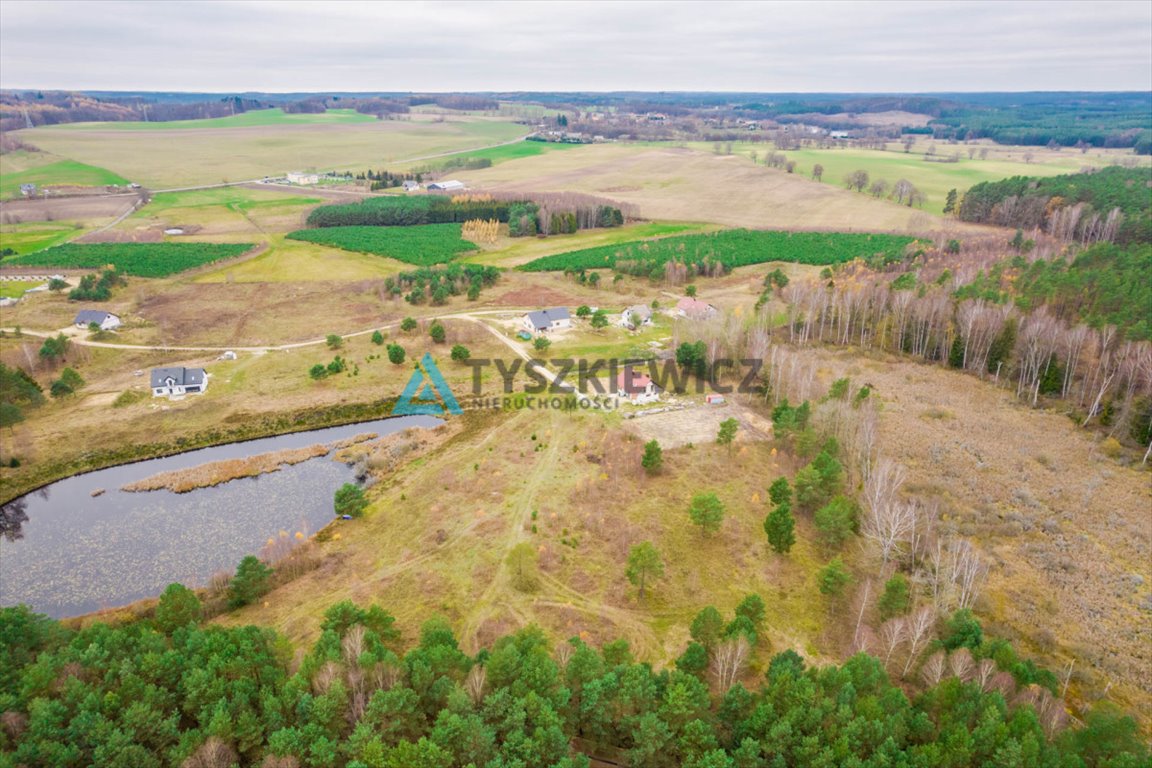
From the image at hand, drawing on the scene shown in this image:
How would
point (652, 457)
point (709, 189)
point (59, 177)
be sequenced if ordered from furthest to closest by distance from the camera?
point (59, 177) < point (709, 189) < point (652, 457)

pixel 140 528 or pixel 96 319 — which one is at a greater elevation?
pixel 96 319

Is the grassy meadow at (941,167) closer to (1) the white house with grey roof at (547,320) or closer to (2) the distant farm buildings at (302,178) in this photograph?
(1) the white house with grey roof at (547,320)

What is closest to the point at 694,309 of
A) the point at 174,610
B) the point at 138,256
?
the point at 174,610

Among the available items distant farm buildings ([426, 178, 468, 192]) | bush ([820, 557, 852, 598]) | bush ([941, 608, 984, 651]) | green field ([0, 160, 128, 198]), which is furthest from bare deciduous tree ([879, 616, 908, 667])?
green field ([0, 160, 128, 198])

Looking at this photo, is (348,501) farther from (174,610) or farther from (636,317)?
(636,317)

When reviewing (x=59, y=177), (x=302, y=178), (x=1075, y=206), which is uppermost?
(x=59, y=177)

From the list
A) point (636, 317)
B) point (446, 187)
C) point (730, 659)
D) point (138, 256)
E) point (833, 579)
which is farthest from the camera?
point (446, 187)

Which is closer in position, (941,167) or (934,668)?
(934,668)

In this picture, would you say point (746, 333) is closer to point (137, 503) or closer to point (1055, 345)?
point (1055, 345)
